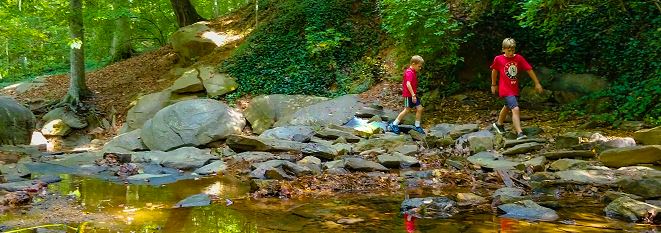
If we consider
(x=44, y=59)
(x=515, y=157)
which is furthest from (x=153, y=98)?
(x=44, y=59)

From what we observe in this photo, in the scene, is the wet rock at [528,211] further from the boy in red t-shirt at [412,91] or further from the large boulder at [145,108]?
the large boulder at [145,108]

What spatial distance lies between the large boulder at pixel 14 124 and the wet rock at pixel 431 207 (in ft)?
33.8

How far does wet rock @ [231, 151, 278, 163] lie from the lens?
25.9 ft

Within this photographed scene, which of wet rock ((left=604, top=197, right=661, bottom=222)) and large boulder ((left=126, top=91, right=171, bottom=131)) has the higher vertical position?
large boulder ((left=126, top=91, right=171, bottom=131))

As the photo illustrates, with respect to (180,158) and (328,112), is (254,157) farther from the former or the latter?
(328,112)

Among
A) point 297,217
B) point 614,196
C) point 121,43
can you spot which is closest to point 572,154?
point 614,196

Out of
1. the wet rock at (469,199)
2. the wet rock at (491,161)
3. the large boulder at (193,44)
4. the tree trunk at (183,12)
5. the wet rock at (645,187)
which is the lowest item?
the wet rock at (491,161)

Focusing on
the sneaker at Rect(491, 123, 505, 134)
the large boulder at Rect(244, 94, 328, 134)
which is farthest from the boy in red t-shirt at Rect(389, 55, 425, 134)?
the large boulder at Rect(244, 94, 328, 134)

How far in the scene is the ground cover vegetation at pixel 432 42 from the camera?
30.0ft

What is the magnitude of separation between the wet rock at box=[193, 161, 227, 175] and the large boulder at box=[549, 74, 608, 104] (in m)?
6.83

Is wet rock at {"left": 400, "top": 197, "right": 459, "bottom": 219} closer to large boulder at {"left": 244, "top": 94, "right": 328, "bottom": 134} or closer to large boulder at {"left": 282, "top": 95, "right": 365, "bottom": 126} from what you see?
large boulder at {"left": 282, "top": 95, "right": 365, "bottom": 126}

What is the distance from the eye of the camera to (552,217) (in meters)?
4.18

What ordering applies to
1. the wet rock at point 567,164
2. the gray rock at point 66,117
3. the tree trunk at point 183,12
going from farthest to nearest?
the tree trunk at point 183,12, the gray rock at point 66,117, the wet rock at point 567,164

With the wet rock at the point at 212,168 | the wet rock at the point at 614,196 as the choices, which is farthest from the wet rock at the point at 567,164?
the wet rock at the point at 212,168
